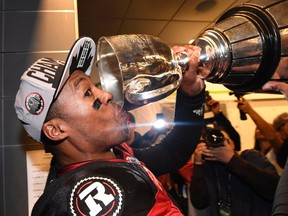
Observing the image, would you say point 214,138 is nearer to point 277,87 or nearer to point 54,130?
point 54,130

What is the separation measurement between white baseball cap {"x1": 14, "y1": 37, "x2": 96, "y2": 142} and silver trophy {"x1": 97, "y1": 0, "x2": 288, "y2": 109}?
22 centimetres

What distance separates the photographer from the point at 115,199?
59 cm

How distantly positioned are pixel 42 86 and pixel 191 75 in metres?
0.38

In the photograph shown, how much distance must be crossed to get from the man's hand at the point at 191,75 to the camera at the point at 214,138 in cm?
63

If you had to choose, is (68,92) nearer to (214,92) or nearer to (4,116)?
(4,116)

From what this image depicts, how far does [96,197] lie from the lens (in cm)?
59

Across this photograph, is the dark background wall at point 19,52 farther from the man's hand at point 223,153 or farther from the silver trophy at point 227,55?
the silver trophy at point 227,55

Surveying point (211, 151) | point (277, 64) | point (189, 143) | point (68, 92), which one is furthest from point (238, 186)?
point (277, 64)

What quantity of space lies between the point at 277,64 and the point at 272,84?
0.04 meters

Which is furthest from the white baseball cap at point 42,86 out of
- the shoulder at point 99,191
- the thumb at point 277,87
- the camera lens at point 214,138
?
the camera lens at point 214,138

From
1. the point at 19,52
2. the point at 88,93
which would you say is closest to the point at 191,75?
the point at 88,93

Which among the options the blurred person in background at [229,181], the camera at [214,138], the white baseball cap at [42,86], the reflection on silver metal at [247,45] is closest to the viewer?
the reflection on silver metal at [247,45]

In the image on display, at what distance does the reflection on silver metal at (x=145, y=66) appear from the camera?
598 mm

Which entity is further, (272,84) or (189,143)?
(189,143)
